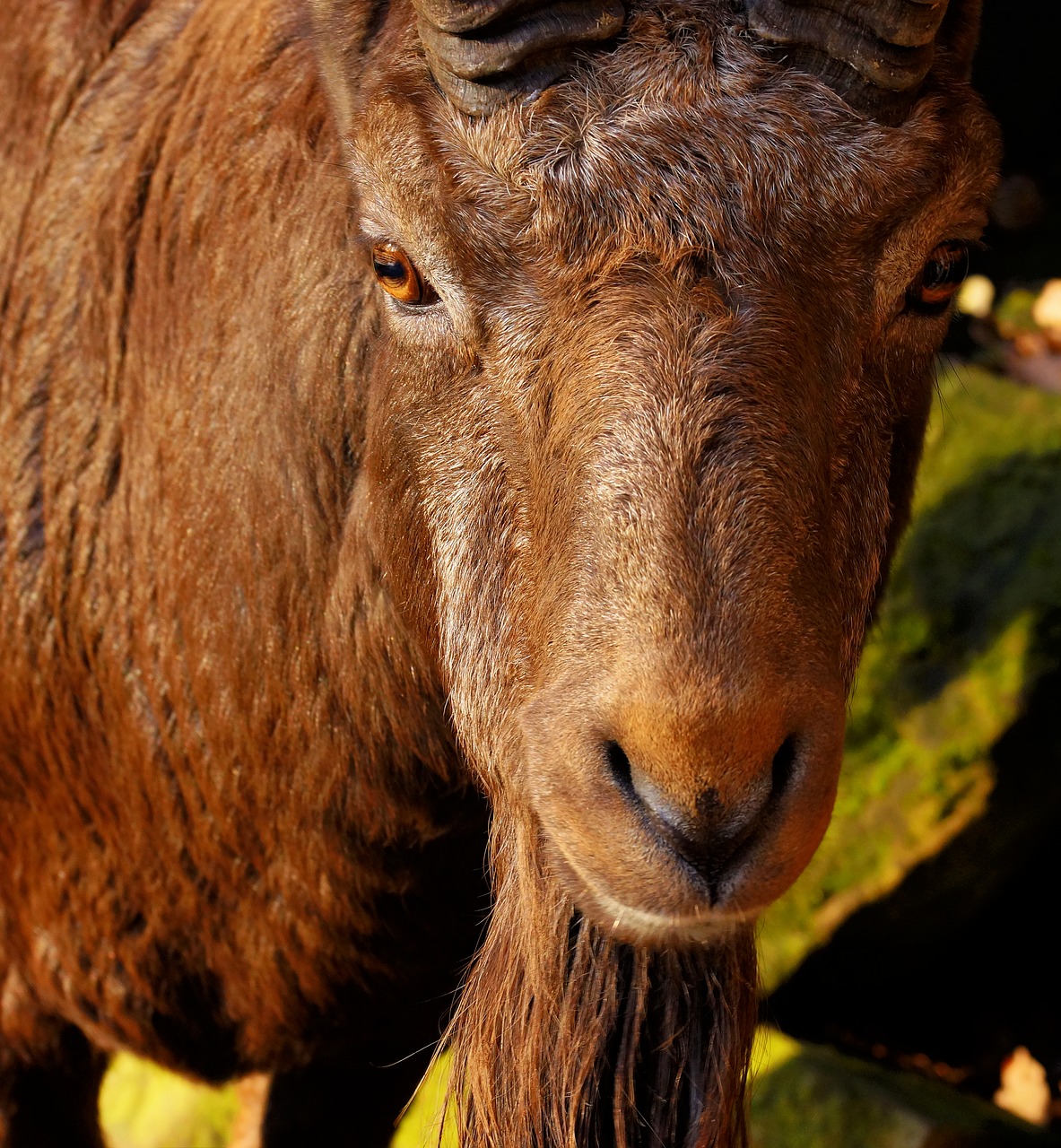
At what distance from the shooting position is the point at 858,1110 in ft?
17.0

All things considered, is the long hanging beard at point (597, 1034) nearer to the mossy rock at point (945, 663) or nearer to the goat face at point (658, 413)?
the goat face at point (658, 413)

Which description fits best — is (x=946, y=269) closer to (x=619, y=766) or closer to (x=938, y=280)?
(x=938, y=280)

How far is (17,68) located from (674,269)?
7.57 feet

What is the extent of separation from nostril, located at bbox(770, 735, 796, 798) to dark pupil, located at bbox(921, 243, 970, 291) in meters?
Answer: 1.06

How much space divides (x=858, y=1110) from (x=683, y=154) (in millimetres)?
3735

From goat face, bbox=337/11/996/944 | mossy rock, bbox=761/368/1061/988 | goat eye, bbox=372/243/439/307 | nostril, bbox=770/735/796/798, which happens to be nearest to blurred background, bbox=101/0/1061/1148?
mossy rock, bbox=761/368/1061/988

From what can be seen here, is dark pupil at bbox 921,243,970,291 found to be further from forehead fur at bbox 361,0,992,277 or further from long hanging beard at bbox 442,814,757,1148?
long hanging beard at bbox 442,814,757,1148

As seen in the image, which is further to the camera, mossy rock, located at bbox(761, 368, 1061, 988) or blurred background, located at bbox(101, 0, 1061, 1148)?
mossy rock, located at bbox(761, 368, 1061, 988)

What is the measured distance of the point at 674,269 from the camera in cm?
259

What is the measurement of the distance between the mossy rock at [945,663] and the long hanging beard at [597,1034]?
2591 millimetres

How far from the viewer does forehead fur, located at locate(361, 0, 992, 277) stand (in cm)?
261

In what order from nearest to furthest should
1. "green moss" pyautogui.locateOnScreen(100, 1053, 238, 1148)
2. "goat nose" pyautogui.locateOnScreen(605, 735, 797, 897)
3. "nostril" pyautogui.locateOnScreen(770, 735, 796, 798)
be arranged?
"goat nose" pyautogui.locateOnScreen(605, 735, 797, 897) < "nostril" pyautogui.locateOnScreen(770, 735, 796, 798) < "green moss" pyautogui.locateOnScreen(100, 1053, 238, 1148)

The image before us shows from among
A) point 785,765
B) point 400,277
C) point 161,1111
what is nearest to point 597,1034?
point 785,765

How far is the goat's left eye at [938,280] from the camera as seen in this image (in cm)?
294
